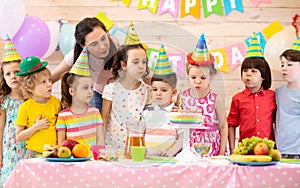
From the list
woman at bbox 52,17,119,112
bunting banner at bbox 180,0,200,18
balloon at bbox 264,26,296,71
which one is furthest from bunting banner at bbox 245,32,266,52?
woman at bbox 52,17,119,112

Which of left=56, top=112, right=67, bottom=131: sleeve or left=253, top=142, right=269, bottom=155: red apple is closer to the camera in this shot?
left=253, top=142, right=269, bottom=155: red apple

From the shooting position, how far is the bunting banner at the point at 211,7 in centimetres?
362

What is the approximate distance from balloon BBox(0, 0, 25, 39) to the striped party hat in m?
1.49

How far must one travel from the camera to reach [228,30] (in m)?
3.63

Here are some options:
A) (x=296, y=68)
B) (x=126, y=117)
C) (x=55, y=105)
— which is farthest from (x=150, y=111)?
(x=296, y=68)

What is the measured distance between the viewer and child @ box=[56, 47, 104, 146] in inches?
96.8

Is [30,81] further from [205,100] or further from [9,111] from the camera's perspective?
[205,100]

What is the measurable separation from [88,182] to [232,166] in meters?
0.56

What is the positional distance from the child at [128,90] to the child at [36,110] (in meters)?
0.44

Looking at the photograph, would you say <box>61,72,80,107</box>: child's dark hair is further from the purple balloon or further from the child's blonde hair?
the purple balloon

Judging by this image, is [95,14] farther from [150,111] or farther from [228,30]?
[150,111]

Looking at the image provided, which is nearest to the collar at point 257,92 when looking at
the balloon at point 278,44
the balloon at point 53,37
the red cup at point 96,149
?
the balloon at point 278,44

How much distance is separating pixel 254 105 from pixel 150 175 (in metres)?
1.10

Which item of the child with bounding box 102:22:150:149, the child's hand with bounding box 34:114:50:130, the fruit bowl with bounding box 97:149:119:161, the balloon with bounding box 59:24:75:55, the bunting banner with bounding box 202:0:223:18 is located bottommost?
the fruit bowl with bounding box 97:149:119:161
